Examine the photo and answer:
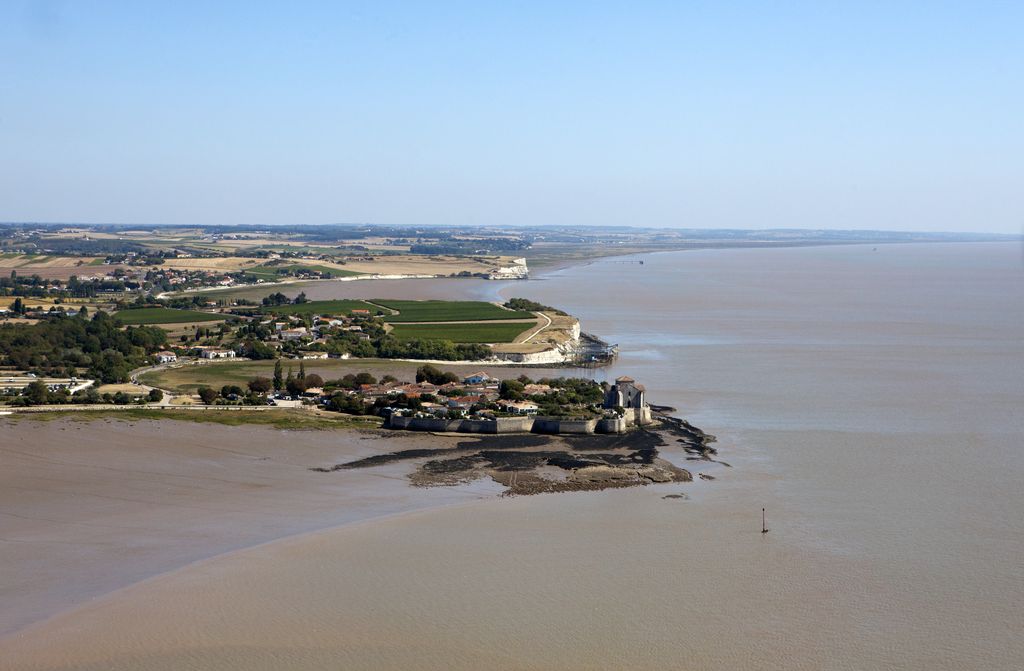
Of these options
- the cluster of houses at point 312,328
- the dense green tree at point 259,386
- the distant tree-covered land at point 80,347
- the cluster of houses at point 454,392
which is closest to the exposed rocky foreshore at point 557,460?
the cluster of houses at point 454,392

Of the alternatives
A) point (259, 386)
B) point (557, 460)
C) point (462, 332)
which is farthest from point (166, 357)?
point (557, 460)

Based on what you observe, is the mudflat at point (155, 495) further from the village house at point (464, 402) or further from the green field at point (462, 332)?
the green field at point (462, 332)

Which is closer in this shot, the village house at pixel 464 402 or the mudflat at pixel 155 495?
the mudflat at pixel 155 495

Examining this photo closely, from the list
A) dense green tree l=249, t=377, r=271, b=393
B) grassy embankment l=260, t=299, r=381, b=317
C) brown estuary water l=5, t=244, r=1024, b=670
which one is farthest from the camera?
grassy embankment l=260, t=299, r=381, b=317

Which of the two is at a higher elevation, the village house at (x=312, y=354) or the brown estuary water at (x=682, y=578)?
the brown estuary water at (x=682, y=578)

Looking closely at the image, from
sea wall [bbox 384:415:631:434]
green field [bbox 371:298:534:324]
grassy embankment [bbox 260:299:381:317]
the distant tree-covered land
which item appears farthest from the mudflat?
grassy embankment [bbox 260:299:381:317]

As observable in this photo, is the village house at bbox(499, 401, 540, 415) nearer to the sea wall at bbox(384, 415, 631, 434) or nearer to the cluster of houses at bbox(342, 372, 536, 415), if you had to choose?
the cluster of houses at bbox(342, 372, 536, 415)

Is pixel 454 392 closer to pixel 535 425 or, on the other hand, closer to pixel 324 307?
pixel 535 425
